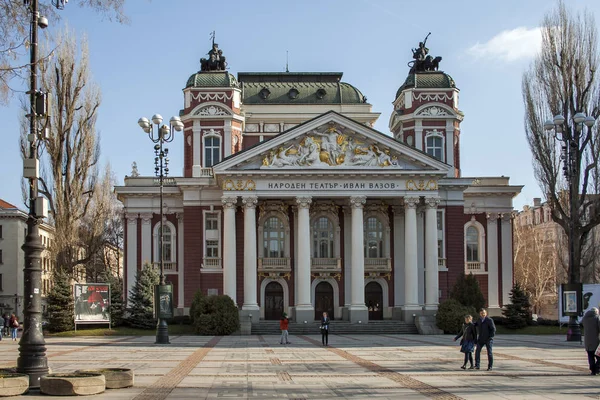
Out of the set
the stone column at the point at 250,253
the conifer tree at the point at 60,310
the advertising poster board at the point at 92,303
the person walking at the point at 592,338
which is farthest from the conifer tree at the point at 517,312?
the person walking at the point at 592,338

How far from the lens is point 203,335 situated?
49.6 metres

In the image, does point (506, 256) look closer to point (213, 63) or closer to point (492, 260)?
point (492, 260)

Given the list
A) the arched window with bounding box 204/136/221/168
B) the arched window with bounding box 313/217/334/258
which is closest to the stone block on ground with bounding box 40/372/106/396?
the arched window with bounding box 313/217/334/258

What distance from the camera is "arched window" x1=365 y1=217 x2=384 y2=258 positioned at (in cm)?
5972

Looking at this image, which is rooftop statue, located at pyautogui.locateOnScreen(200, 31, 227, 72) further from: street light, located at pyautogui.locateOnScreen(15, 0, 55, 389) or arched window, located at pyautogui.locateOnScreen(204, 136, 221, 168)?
street light, located at pyautogui.locateOnScreen(15, 0, 55, 389)

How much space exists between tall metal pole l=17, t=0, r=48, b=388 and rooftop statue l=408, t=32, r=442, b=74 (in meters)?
50.2

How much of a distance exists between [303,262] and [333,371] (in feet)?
100.0

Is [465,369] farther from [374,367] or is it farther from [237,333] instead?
[237,333]

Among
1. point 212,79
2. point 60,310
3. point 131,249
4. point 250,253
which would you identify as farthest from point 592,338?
point 212,79

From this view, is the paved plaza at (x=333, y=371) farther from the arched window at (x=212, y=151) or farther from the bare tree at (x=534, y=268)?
the bare tree at (x=534, y=268)

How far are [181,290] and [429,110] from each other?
2346 cm

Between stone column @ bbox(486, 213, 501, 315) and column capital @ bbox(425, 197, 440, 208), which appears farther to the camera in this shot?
stone column @ bbox(486, 213, 501, 315)

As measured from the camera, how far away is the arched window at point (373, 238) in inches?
2351

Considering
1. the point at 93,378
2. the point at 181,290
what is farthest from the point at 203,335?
the point at 93,378
